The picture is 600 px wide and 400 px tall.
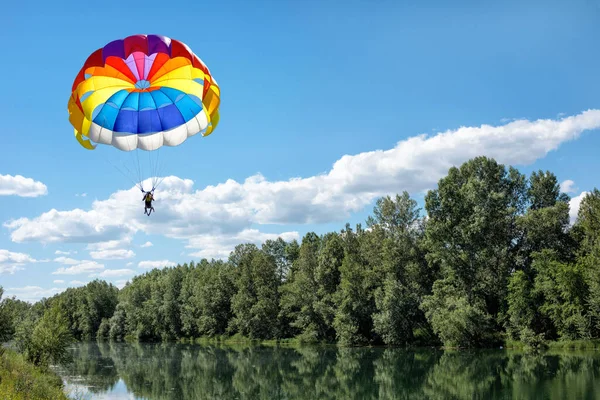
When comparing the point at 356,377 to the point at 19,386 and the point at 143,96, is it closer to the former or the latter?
the point at 19,386

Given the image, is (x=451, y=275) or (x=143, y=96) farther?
(x=451, y=275)

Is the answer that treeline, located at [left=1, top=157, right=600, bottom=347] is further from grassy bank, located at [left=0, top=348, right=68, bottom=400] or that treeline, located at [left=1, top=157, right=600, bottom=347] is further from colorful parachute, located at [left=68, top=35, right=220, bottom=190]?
colorful parachute, located at [left=68, top=35, right=220, bottom=190]

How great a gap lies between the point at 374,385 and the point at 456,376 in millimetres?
5221

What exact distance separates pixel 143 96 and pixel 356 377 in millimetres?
22378

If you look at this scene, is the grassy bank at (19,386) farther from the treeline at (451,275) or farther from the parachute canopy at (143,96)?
the treeline at (451,275)

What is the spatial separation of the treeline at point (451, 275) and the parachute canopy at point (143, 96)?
18.2m

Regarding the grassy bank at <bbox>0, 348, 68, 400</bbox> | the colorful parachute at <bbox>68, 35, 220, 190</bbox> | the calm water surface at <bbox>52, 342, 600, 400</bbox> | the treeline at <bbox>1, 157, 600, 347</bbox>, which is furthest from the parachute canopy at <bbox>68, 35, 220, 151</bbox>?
the treeline at <bbox>1, 157, 600, 347</bbox>

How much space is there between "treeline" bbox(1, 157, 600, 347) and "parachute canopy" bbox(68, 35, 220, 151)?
718 inches

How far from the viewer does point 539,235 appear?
48.7 m

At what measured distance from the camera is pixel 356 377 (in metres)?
33.3

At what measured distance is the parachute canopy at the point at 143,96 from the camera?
18703mm

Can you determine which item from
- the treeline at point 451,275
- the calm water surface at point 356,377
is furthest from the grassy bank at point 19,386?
the treeline at point 451,275

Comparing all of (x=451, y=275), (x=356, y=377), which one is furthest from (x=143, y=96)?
(x=451, y=275)

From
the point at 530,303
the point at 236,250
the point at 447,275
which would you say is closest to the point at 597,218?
the point at 530,303
